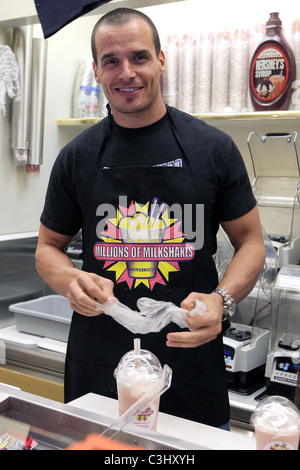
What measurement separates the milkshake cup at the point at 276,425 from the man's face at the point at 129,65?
0.94 meters

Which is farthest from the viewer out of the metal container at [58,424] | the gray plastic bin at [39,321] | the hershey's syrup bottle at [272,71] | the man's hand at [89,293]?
the gray plastic bin at [39,321]

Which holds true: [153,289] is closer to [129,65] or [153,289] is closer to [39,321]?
[129,65]

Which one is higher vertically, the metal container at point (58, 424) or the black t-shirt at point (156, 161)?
the black t-shirt at point (156, 161)

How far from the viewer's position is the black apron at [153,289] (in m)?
1.55

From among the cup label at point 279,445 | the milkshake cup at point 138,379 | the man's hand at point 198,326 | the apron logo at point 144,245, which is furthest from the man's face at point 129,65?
the cup label at point 279,445

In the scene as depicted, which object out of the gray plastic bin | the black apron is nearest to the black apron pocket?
the black apron

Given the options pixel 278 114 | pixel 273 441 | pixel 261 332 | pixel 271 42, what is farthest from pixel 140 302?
pixel 271 42

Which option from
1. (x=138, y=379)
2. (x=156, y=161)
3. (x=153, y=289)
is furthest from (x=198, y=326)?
(x=156, y=161)

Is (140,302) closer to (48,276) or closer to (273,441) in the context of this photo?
(48,276)

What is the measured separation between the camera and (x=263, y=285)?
2180mm

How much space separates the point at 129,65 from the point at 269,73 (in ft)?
3.62

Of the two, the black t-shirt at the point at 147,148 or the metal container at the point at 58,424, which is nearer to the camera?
the metal container at the point at 58,424

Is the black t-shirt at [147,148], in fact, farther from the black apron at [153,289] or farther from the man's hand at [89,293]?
the man's hand at [89,293]

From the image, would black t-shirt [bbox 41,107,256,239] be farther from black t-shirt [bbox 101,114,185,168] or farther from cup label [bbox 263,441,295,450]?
cup label [bbox 263,441,295,450]
